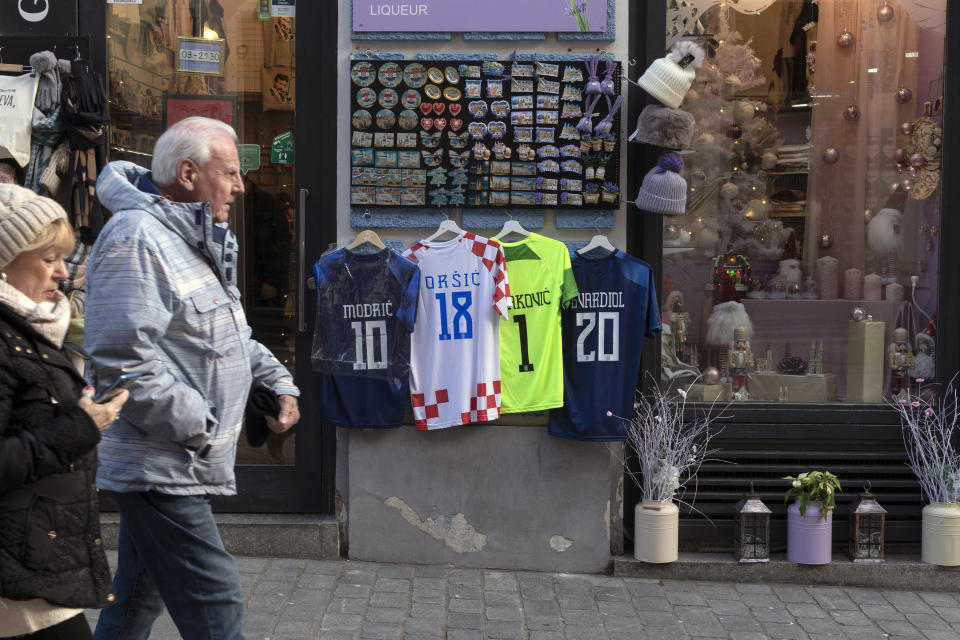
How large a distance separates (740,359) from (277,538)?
104 inches

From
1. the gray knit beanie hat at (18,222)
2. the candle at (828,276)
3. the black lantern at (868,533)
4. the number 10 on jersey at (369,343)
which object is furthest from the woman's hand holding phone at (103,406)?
the candle at (828,276)

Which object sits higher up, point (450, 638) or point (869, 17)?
point (869, 17)

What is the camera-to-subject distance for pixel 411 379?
538cm

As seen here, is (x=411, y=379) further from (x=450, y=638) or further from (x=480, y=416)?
(x=450, y=638)

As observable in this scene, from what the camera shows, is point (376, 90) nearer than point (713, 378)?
Yes

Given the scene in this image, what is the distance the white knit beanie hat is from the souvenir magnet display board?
21 cm

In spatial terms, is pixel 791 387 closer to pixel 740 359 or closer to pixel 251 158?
pixel 740 359

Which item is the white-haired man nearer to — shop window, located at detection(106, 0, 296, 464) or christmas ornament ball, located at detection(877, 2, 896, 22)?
shop window, located at detection(106, 0, 296, 464)

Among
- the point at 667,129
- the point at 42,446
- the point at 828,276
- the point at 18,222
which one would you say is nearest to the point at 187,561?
the point at 42,446

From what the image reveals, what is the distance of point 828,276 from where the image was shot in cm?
583

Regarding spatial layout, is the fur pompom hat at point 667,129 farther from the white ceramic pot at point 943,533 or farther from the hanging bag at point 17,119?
the hanging bag at point 17,119

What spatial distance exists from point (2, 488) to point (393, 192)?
3.27 m

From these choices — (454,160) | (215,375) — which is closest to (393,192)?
(454,160)

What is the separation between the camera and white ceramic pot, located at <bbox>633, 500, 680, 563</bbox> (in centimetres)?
530
